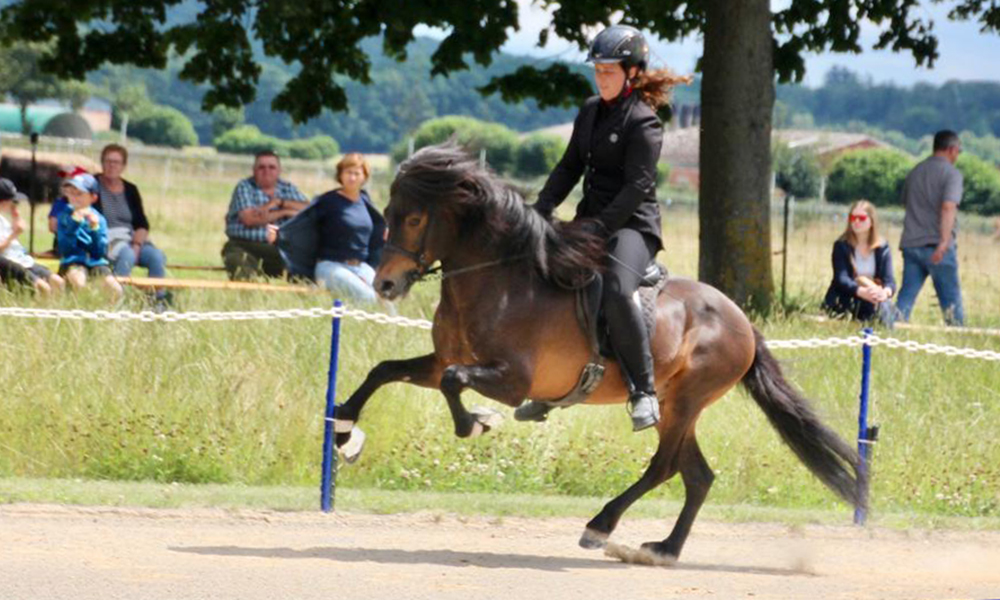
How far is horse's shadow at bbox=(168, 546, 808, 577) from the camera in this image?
9562mm

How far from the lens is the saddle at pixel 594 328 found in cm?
979

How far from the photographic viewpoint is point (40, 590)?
8141mm

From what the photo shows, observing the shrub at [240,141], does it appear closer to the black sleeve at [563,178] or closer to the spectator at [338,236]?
the spectator at [338,236]

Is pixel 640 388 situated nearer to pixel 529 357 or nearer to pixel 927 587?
pixel 529 357

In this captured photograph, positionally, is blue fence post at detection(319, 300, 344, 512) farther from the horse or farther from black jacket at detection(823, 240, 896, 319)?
black jacket at detection(823, 240, 896, 319)

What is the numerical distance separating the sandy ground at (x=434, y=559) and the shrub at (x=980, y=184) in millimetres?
73859

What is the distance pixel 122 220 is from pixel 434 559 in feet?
28.7

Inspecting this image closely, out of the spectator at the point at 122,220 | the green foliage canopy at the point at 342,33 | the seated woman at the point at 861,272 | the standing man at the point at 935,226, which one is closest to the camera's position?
the seated woman at the point at 861,272

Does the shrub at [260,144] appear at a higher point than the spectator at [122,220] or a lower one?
higher

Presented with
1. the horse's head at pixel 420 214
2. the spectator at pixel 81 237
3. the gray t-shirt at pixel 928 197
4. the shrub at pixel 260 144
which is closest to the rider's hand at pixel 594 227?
the horse's head at pixel 420 214

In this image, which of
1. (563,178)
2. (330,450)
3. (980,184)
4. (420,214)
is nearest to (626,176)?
(563,178)

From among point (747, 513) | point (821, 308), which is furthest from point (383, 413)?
point (821, 308)

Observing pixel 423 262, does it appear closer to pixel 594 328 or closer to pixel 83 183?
pixel 594 328

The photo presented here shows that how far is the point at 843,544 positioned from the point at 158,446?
15.5ft
